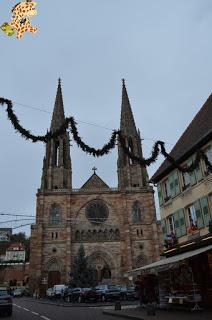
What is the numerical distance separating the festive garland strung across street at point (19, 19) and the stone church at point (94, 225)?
36202mm

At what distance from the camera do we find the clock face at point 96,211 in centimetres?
4519

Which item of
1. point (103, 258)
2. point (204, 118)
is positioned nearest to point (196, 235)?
point (204, 118)

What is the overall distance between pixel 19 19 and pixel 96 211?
138 feet

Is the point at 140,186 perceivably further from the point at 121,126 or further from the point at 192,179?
the point at 192,179

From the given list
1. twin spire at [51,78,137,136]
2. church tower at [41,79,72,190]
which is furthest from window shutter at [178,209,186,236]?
twin spire at [51,78,137,136]

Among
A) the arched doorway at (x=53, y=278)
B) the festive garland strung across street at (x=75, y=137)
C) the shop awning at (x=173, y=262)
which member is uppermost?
the festive garland strung across street at (x=75, y=137)

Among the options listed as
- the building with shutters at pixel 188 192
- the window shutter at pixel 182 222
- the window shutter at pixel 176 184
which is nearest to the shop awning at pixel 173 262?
the building with shutters at pixel 188 192

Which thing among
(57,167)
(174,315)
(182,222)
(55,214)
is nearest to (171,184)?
(182,222)

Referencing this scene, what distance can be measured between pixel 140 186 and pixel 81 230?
986 centimetres

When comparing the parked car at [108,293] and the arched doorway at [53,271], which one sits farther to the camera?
the arched doorway at [53,271]

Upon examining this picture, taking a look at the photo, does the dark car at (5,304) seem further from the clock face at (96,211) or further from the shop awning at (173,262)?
the clock face at (96,211)

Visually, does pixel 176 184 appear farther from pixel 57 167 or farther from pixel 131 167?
pixel 57 167

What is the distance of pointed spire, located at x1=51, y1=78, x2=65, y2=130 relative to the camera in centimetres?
5291

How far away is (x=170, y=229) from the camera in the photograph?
21844 mm
